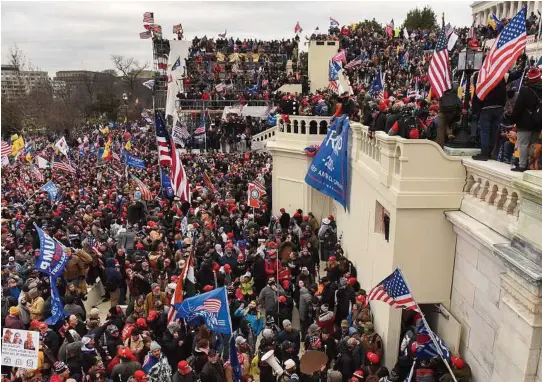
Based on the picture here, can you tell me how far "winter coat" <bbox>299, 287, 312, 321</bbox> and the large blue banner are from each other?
2852 mm

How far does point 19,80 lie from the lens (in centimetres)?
7800

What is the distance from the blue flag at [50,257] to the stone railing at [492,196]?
7501 mm

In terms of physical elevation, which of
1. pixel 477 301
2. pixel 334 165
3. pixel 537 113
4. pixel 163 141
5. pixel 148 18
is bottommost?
pixel 477 301

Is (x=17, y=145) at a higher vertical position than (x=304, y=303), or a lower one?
higher

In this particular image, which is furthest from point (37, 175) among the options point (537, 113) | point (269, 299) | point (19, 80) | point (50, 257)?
point (19, 80)

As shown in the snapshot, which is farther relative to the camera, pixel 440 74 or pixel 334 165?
pixel 334 165

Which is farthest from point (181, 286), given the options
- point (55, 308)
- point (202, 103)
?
point (202, 103)

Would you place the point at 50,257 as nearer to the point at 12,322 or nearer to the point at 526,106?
the point at 12,322

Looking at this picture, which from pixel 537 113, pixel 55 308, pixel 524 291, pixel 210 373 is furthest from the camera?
pixel 55 308

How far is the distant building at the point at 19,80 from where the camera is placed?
77.5 m

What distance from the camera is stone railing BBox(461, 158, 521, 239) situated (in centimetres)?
584

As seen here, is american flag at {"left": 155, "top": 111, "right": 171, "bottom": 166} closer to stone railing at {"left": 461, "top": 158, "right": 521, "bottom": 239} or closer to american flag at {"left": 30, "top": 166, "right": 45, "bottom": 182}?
stone railing at {"left": 461, "top": 158, "right": 521, "bottom": 239}

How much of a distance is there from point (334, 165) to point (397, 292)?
18.0 ft

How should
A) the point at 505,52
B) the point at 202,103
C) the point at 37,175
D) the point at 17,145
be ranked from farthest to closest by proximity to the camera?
the point at 202,103 → the point at 17,145 → the point at 37,175 → the point at 505,52
